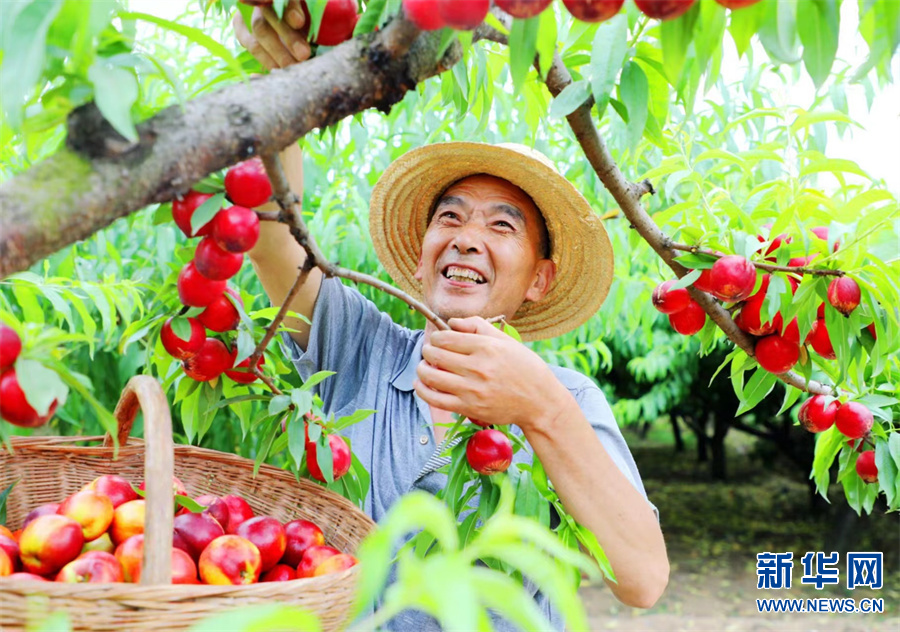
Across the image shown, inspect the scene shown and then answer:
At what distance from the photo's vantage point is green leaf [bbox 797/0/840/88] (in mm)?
847

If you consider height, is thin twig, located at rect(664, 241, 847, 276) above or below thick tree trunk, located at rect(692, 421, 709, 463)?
below

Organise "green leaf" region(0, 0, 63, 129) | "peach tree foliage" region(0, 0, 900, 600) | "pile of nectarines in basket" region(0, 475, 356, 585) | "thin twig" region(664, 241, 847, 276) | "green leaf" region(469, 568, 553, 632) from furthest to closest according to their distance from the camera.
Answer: "thin twig" region(664, 241, 847, 276), "pile of nectarines in basket" region(0, 475, 356, 585), "peach tree foliage" region(0, 0, 900, 600), "green leaf" region(0, 0, 63, 129), "green leaf" region(469, 568, 553, 632)

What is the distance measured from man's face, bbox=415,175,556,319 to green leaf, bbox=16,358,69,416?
1123 mm

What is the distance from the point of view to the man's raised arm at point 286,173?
1.17 meters

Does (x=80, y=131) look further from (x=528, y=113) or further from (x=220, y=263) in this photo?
(x=528, y=113)

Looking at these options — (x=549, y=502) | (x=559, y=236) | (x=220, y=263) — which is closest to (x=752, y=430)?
(x=559, y=236)

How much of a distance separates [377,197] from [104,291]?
0.75 metres

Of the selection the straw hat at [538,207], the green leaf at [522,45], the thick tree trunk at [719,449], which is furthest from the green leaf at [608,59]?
the thick tree trunk at [719,449]

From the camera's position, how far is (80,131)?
79 centimetres

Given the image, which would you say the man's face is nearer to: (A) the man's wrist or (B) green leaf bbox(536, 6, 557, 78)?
(A) the man's wrist

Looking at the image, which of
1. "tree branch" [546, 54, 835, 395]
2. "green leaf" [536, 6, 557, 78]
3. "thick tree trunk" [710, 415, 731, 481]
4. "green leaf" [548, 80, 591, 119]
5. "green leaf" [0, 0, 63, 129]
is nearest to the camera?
"green leaf" [0, 0, 63, 129]

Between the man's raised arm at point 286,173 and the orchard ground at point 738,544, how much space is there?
5247 millimetres

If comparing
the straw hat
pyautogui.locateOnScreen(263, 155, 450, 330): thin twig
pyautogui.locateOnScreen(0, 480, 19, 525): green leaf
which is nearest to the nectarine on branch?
pyautogui.locateOnScreen(263, 155, 450, 330): thin twig

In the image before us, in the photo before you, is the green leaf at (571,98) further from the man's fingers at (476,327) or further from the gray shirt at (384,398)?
the gray shirt at (384,398)
